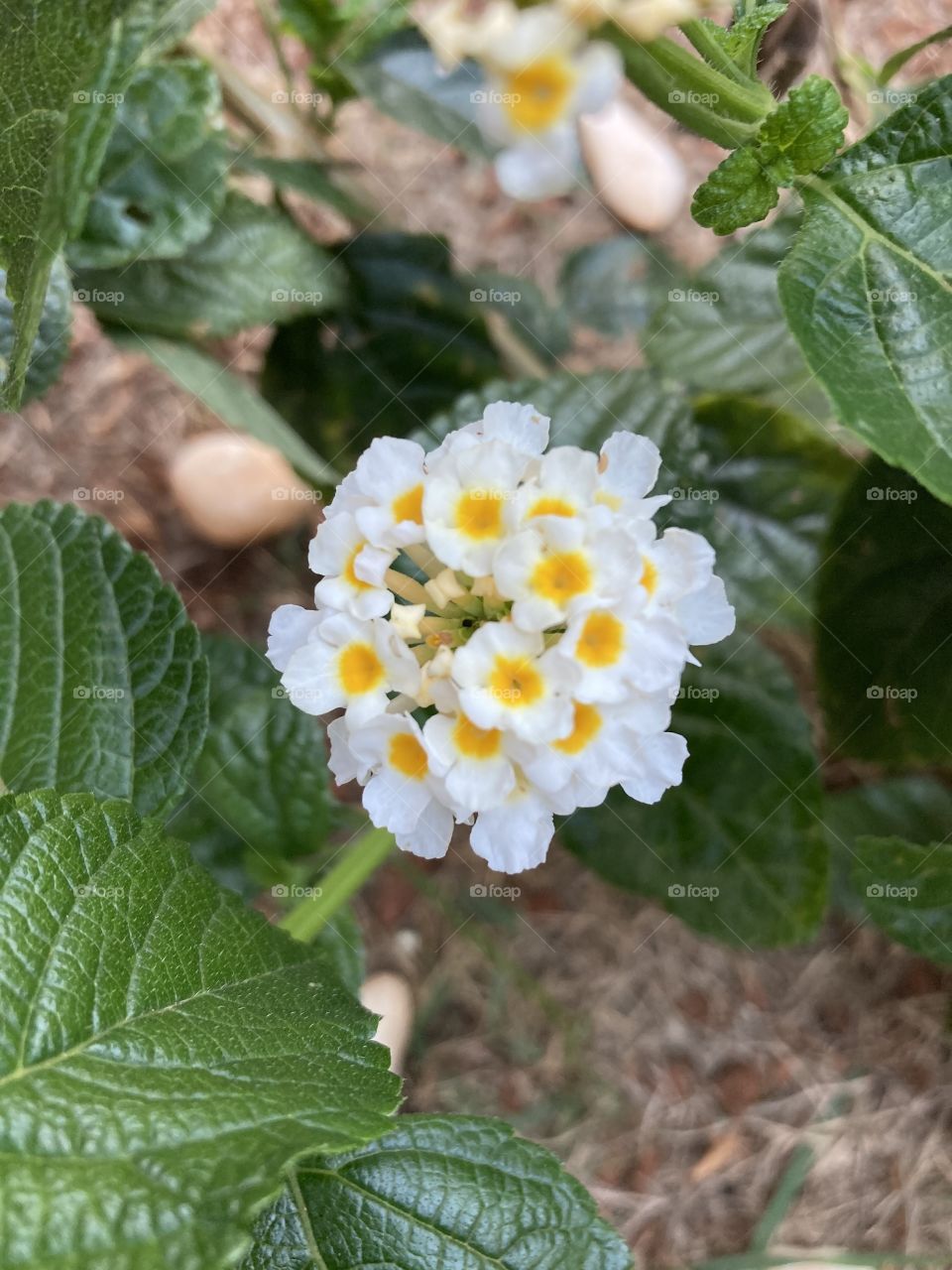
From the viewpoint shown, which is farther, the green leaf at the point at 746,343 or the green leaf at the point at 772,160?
the green leaf at the point at 746,343

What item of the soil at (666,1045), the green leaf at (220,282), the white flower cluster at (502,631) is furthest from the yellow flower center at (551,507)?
the soil at (666,1045)

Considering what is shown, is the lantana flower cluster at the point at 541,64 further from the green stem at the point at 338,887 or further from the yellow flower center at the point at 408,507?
the green stem at the point at 338,887

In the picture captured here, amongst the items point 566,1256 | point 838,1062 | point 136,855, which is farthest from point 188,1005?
point 838,1062

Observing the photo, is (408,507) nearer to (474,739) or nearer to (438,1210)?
(474,739)

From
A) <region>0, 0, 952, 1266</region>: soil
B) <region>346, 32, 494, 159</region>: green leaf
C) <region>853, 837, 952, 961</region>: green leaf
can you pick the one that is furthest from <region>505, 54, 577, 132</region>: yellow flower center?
<region>853, 837, 952, 961</region>: green leaf

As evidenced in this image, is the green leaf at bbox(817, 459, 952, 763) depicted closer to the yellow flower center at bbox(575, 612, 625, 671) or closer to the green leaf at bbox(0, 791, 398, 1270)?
the yellow flower center at bbox(575, 612, 625, 671)

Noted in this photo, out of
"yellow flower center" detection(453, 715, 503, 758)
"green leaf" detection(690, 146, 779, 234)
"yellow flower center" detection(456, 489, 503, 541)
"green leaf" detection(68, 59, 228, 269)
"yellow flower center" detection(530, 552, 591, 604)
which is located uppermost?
"green leaf" detection(690, 146, 779, 234)

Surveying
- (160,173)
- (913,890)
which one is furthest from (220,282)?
(913,890)
